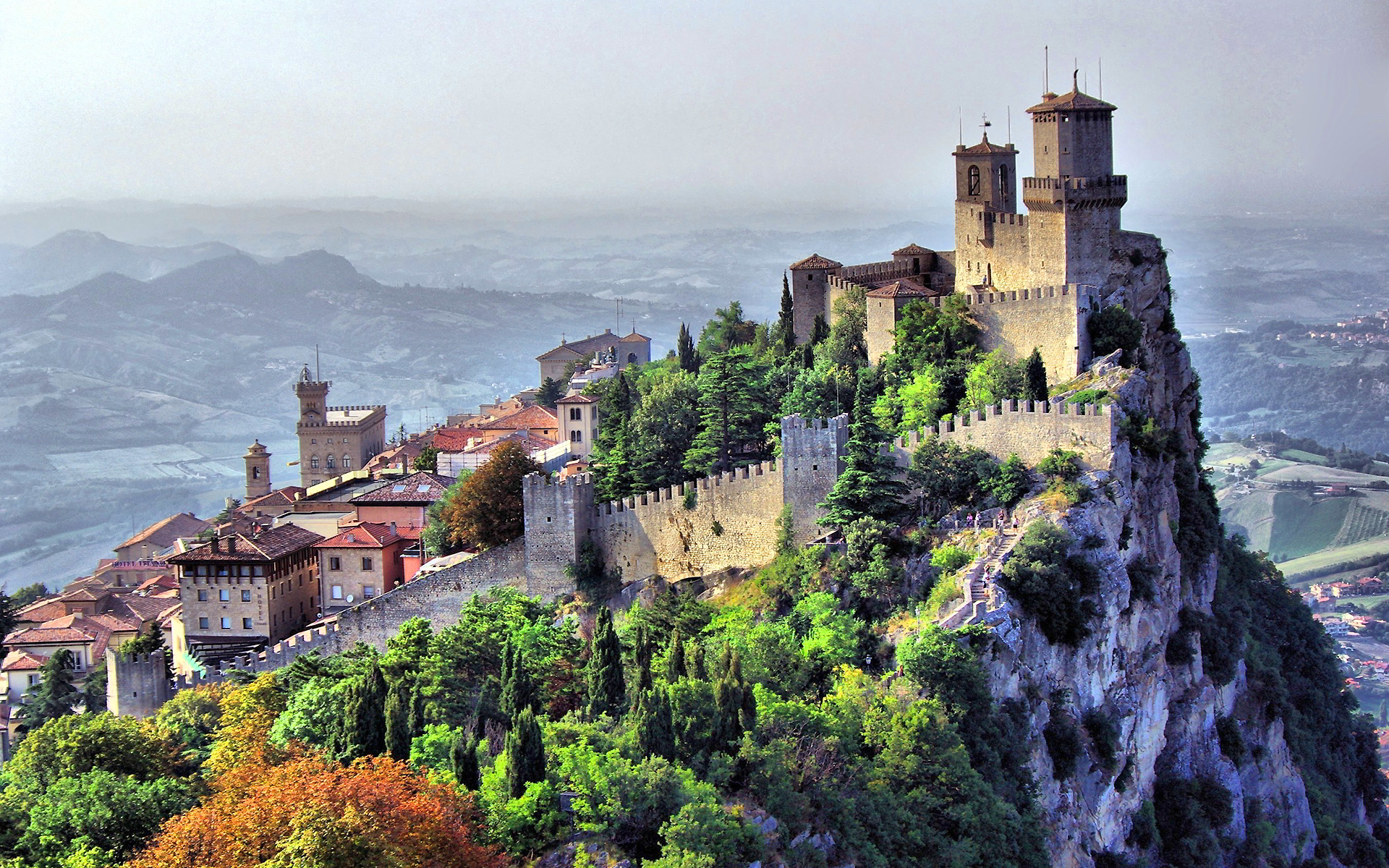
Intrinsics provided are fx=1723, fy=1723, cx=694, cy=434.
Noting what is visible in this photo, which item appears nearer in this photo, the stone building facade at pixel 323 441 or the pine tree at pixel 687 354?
the pine tree at pixel 687 354

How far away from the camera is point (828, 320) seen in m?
50.9

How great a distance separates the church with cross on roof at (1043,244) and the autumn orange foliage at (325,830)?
2155 centimetres

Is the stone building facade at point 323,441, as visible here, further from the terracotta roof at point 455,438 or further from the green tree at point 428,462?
the green tree at point 428,462

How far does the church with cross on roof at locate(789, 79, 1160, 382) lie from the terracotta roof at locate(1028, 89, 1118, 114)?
4cm

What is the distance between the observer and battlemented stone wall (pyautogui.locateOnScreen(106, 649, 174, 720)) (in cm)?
4128

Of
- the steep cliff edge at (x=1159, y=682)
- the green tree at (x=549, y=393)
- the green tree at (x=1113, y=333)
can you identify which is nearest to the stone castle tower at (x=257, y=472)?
the green tree at (x=549, y=393)

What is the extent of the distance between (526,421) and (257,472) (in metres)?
19.8

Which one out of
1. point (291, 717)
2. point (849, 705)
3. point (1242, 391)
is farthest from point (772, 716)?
point (1242, 391)

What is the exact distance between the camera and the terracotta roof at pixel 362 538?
47031 millimetres

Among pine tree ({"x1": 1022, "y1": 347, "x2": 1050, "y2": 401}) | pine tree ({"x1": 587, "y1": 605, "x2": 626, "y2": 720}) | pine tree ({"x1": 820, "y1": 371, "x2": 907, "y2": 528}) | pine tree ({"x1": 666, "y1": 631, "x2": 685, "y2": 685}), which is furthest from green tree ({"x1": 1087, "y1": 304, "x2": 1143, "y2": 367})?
pine tree ({"x1": 587, "y1": 605, "x2": 626, "y2": 720})

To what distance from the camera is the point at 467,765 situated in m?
28.0

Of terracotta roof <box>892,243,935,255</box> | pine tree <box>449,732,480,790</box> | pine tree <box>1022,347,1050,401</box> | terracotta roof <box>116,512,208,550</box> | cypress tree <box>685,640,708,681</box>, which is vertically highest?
terracotta roof <box>892,243,935,255</box>

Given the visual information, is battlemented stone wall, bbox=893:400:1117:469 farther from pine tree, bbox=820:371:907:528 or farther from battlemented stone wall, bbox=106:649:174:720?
battlemented stone wall, bbox=106:649:174:720

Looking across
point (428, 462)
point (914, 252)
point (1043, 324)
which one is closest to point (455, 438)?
point (428, 462)
